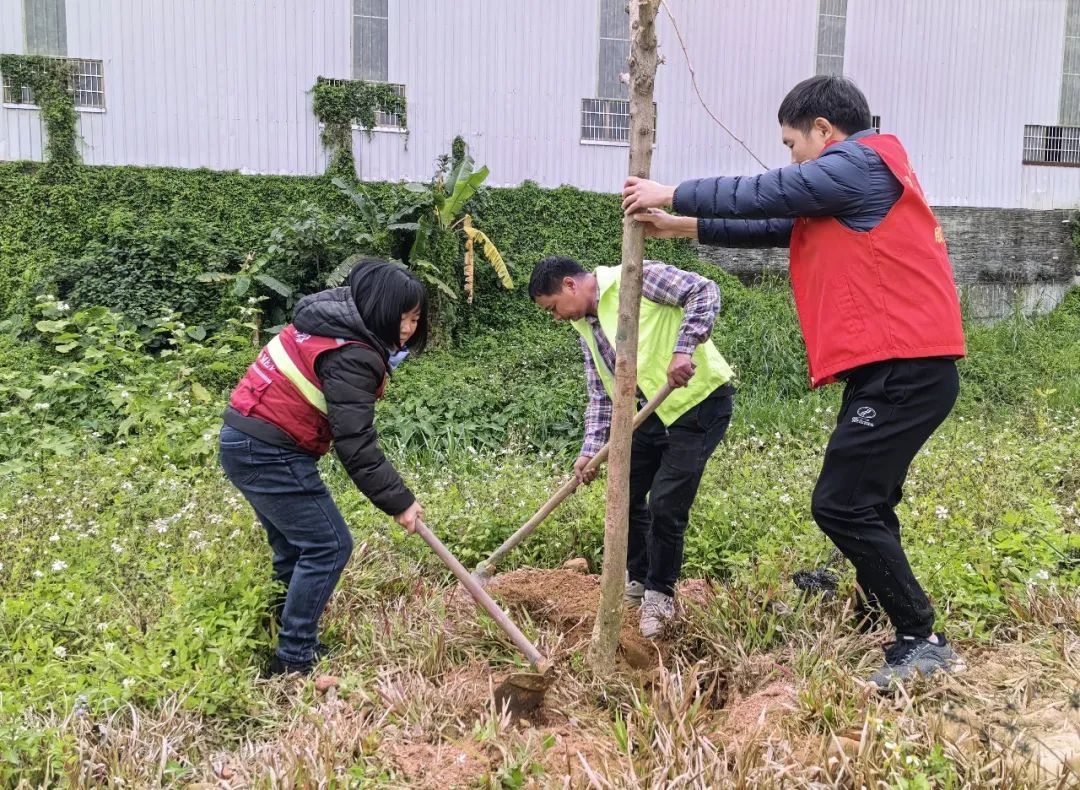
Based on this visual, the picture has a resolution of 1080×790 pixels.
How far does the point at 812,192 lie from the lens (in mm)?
2707

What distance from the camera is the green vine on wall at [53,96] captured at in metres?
9.94

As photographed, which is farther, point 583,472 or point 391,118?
point 391,118

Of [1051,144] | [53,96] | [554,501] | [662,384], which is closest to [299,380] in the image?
[554,501]

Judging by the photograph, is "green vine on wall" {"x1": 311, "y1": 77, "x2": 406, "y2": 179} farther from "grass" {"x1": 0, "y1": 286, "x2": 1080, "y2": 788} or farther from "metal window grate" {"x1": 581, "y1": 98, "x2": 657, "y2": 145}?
"grass" {"x1": 0, "y1": 286, "x2": 1080, "y2": 788}

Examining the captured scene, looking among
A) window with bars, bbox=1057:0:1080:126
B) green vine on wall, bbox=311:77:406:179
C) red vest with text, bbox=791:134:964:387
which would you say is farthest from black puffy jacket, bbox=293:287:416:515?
window with bars, bbox=1057:0:1080:126

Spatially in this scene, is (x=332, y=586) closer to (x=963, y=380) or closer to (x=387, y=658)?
(x=387, y=658)

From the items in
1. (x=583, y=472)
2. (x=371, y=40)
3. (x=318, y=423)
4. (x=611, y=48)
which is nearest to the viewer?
(x=318, y=423)

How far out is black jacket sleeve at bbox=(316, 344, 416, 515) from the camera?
3.01 metres

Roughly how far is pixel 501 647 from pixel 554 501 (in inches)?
25.6

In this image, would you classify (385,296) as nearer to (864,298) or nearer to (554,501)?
(554,501)

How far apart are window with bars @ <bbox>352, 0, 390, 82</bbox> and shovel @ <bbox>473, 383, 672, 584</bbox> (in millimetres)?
8569

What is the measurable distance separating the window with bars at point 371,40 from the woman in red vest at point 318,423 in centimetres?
876

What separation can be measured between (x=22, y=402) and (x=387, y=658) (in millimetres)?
5374

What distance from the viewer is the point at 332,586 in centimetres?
333
